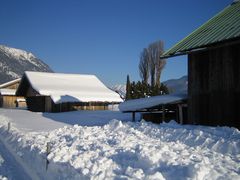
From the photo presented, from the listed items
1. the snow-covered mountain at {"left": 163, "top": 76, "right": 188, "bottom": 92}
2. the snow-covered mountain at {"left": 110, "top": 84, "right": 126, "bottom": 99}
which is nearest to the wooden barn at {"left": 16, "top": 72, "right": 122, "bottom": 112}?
the snow-covered mountain at {"left": 110, "top": 84, "right": 126, "bottom": 99}

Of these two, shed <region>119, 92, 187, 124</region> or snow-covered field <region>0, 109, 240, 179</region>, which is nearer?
snow-covered field <region>0, 109, 240, 179</region>

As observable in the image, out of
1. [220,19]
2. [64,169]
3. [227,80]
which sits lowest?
[64,169]

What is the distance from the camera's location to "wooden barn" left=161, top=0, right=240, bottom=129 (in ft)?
42.7

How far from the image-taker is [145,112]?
21.6 m

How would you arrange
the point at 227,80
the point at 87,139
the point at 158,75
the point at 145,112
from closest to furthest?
1. the point at 87,139
2. the point at 227,80
3. the point at 145,112
4. the point at 158,75

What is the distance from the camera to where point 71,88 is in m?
42.2

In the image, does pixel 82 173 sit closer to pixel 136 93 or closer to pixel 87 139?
pixel 87 139

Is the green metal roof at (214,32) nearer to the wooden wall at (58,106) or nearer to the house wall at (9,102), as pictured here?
the wooden wall at (58,106)

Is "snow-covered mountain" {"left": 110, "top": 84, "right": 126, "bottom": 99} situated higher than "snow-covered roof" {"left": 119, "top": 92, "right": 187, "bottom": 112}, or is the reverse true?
"snow-covered mountain" {"left": 110, "top": 84, "right": 126, "bottom": 99}

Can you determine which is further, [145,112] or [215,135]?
[145,112]

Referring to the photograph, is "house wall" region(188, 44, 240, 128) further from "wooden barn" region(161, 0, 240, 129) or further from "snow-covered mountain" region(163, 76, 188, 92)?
"snow-covered mountain" region(163, 76, 188, 92)

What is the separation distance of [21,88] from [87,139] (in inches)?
1398

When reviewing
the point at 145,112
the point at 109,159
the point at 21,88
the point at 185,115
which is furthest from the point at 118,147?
the point at 21,88

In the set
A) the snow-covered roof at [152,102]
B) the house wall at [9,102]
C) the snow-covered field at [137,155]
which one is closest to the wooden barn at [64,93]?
the house wall at [9,102]
